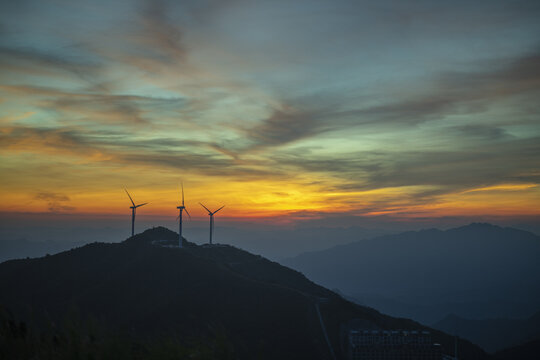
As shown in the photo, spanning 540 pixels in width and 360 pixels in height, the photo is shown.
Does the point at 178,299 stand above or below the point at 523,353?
above

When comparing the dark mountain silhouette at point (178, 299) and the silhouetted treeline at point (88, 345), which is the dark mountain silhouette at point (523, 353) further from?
the silhouetted treeline at point (88, 345)

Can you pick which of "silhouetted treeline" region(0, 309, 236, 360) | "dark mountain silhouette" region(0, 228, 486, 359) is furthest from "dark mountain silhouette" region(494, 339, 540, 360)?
"silhouetted treeline" region(0, 309, 236, 360)

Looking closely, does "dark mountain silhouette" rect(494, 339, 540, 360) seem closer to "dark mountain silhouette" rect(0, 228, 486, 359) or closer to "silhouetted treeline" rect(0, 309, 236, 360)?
"dark mountain silhouette" rect(0, 228, 486, 359)

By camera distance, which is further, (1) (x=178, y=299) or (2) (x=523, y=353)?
(2) (x=523, y=353)

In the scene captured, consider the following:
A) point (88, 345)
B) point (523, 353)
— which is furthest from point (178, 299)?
point (523, 353)

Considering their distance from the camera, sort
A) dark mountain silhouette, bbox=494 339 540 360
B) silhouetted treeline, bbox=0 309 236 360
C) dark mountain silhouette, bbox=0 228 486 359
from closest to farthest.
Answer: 1. silhouetted treeline, bbox=0 309 236 360
2. dark mountain silhouette, bbox=0 228 486 359
3. dark mountain silhouette, bbox=494 339 540 360

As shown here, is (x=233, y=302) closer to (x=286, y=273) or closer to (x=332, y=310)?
(x=332, y=310)

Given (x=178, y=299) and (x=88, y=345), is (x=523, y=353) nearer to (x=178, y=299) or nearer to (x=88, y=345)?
(x=178, y=299)

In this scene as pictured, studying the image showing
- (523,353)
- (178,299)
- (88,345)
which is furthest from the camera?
(523,353)
